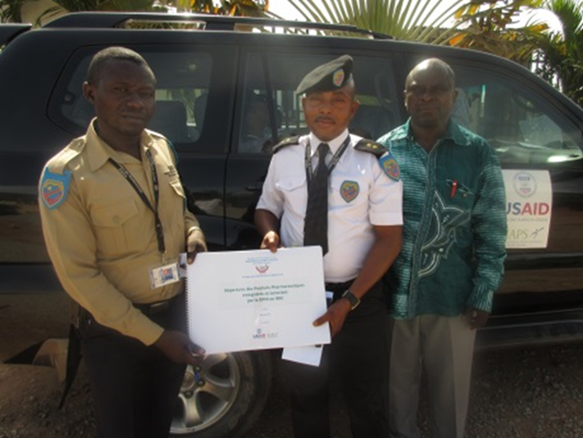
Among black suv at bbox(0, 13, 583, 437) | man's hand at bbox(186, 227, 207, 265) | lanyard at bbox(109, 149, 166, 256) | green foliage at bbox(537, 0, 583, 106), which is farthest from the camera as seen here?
green foliage at bbox(537, 0, 583, 106)

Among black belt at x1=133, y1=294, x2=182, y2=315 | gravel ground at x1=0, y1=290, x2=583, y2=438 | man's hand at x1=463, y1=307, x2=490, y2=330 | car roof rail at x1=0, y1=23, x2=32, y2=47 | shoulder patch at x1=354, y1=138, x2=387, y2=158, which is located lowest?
gravel ground at x1=0, y1=290, x2=583, y2=438

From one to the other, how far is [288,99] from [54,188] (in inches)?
52.2

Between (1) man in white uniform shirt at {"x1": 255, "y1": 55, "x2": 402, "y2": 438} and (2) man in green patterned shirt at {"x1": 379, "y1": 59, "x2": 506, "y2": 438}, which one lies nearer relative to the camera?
(1) man in white uniform shirt at {"x1": 255, "y1": 55, "x2": 402, "y2": 438}

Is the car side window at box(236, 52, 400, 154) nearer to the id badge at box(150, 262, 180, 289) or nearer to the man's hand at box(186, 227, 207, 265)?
the man's hand at box(186, 227, 207, 265)

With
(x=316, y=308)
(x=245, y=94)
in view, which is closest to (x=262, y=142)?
(x=245, y=94)

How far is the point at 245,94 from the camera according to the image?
7.38 ft

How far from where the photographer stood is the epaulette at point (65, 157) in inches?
50.8

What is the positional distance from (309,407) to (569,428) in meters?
1.46

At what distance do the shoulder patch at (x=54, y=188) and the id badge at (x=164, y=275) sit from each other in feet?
1.10

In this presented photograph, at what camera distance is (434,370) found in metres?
1.99

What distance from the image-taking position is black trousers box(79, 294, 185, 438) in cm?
145

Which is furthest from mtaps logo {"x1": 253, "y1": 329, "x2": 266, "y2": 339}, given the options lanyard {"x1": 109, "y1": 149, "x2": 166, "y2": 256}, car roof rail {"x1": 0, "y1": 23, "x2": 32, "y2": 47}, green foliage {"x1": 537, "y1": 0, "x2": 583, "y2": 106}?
green foliage {"x1": 537, "y1": 0, "x2": 583, "y2": 106}

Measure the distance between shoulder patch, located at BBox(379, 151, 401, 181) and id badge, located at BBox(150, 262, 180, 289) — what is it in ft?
2.51

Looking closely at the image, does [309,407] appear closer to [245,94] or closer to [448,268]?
[448,268]
